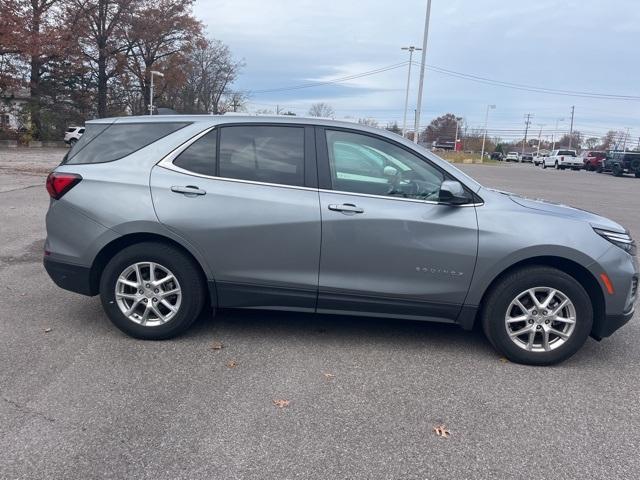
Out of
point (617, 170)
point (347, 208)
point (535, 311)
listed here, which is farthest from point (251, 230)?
point (617, 170)

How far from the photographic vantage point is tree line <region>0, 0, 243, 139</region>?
1473 inches

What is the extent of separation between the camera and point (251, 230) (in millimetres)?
4199

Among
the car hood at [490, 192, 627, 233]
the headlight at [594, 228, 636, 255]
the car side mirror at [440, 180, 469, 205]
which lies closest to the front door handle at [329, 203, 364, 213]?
the car side mirror at [440, 180, 469, 205]

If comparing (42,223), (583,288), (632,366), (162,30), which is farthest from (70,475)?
(162,30)

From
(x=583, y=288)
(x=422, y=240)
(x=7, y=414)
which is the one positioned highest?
(x=422, y=240)

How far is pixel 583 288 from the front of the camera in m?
4.16

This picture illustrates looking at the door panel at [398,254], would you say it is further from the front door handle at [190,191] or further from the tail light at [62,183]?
the tail light at [62,183]

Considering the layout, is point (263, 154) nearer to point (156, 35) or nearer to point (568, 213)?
point (568, 213)

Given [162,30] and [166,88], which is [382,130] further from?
[166,88]

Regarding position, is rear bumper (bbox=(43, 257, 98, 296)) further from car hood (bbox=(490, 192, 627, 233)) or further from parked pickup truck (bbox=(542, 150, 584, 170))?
parked pickup truck (bbox=(542, 150, 584, 170))

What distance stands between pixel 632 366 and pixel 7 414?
435 cm

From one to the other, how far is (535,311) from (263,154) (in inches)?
93.8

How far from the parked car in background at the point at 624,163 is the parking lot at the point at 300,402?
39.8 meters

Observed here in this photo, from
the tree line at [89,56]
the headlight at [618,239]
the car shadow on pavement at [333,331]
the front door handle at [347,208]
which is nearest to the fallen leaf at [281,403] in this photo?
the car shadow on pavement at [333,331]
